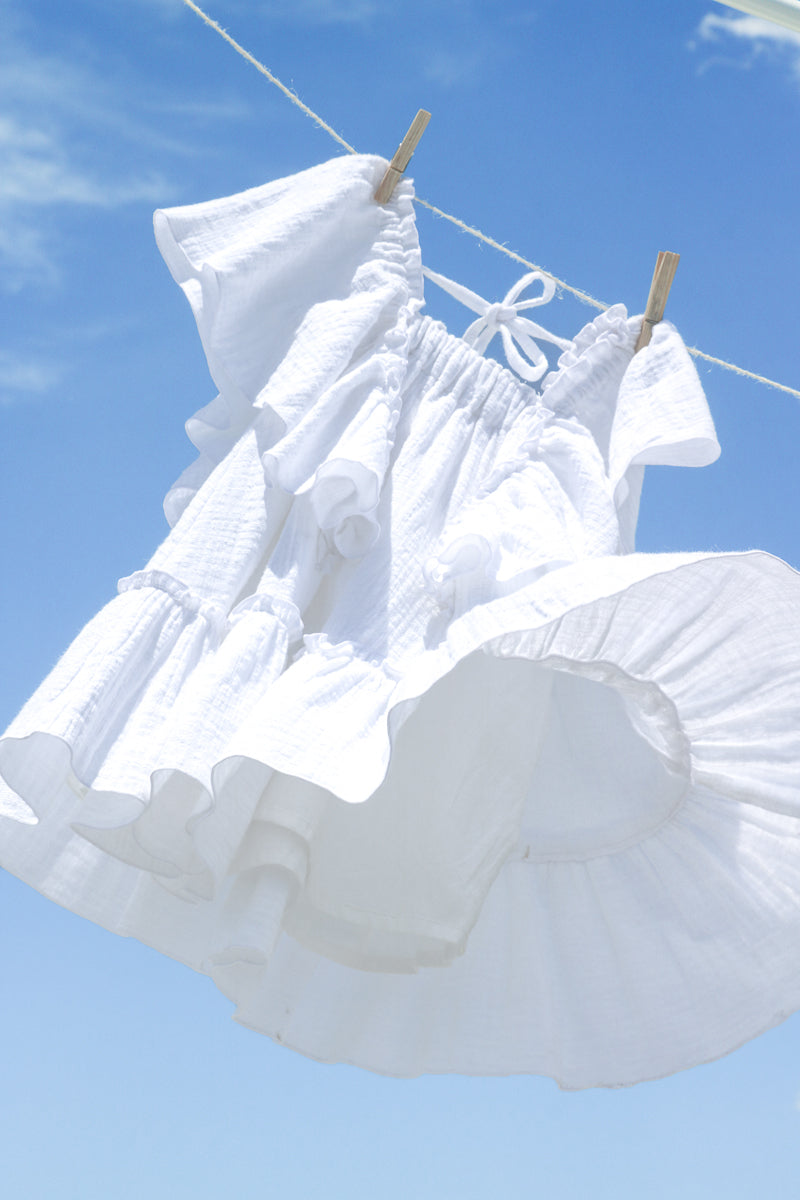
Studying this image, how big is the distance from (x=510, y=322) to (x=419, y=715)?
0.66 m

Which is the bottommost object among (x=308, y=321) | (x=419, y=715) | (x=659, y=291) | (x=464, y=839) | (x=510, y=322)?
(x=464, y=839)

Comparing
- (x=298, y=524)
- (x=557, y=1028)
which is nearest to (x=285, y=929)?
(x=557, y=1028)

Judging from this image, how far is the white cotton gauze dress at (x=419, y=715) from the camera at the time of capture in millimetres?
1252

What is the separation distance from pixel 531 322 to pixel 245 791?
0.87 meters

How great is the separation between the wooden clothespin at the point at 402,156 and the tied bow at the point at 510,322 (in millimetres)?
132

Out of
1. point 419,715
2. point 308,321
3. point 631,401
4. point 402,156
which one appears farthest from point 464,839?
point 402,156

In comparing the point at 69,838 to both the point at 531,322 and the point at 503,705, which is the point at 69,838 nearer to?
the point at 503,705

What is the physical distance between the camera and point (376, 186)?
5.68ft

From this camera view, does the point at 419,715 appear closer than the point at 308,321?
Yes

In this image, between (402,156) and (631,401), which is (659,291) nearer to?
(631,401)

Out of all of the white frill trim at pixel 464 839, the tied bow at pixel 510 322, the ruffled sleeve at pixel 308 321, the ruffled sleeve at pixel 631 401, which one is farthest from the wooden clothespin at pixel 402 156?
the white frill trim at pixel 464 839

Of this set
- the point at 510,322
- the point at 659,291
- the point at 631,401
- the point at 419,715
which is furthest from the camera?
the point at 510,322

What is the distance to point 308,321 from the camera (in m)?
1.65

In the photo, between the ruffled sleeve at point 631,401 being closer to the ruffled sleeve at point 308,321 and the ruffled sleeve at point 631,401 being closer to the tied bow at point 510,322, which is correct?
the tied bow at point 510,322
